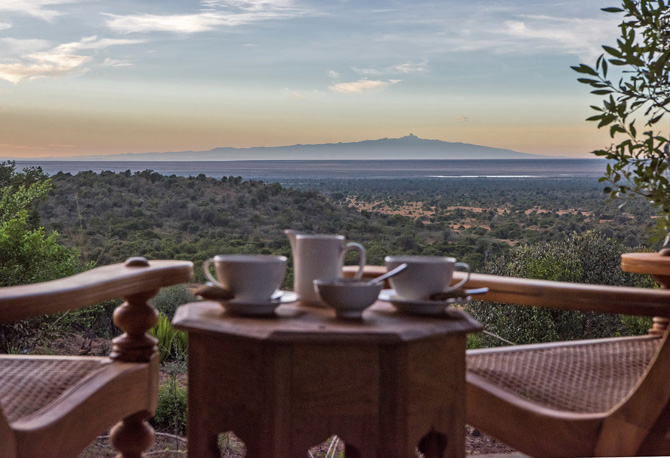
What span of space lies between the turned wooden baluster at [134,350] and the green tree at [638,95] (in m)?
1.23

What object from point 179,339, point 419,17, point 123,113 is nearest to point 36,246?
point 179,339

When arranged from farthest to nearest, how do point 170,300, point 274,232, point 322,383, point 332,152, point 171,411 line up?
1. point 332,152
2. point 274,232
3. point 170,300
4. point 171,411
5. point 322,383

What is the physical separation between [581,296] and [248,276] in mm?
688

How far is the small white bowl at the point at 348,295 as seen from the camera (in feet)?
3.43

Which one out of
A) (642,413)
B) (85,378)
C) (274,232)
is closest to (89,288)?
(85,378)

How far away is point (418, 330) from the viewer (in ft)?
3.29

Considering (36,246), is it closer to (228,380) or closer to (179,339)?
(179,339)

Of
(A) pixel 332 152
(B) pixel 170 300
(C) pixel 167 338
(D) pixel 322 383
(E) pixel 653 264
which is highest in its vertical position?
(A) pixel 332 152

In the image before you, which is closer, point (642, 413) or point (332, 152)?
point (642, 413)

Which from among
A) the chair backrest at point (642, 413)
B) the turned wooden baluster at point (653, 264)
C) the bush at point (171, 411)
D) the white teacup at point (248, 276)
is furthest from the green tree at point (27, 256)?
the chair backrest at point (642, 413)

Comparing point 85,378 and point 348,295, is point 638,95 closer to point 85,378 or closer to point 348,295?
point 348,295

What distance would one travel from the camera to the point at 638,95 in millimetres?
1696

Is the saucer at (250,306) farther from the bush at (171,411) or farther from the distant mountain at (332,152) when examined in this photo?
the distant mountain at (332,152)

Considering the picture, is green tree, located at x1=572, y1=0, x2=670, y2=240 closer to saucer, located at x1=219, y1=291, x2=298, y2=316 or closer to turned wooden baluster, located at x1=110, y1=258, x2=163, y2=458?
saucer, located at x1=219, y1=291, x2=298, y2=316
